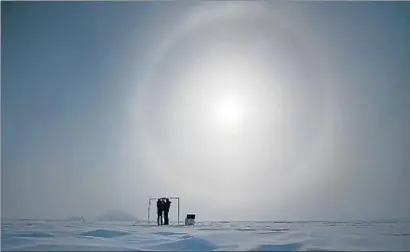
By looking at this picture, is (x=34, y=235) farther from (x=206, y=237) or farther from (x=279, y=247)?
(x=279, y=247)

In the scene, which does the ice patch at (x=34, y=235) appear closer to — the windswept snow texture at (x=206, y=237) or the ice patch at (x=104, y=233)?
the windswept snow texture at (x=206, y=237)

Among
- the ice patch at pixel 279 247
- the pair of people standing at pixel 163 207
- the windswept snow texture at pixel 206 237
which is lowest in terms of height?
the ice patch at pixel 279 247

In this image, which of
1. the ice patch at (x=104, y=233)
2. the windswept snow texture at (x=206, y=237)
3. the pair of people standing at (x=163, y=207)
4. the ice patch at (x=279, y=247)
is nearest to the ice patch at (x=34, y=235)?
the windswept snow texture at (x=206, y=237)

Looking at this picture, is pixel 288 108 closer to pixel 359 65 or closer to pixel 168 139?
pixel 359 65

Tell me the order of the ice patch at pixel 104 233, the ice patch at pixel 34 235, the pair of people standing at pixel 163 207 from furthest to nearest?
the pair of people standing at pixel 163 207, the ice patch at pixel 104 233, the ice patch at pixel 34 235

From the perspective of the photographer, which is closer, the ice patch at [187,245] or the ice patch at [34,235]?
the ice patch at [187,245]

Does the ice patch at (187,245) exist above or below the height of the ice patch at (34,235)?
below

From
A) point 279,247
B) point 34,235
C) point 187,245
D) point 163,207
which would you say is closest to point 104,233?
point 34,235

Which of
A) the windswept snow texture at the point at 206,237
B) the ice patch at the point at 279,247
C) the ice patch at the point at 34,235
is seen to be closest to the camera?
the ice patch at the point at 279,247

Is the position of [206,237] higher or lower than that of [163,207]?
lower
